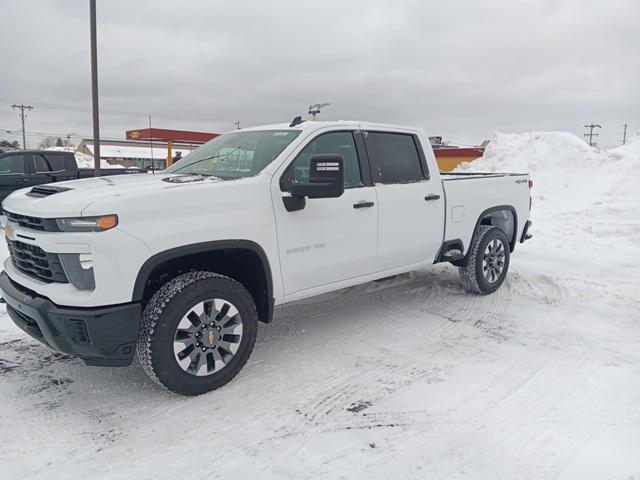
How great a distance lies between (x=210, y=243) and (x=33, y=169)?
10.1 meters

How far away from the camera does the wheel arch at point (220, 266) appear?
3.23 metres

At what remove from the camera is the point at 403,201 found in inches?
189

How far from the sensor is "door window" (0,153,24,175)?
37.1ft

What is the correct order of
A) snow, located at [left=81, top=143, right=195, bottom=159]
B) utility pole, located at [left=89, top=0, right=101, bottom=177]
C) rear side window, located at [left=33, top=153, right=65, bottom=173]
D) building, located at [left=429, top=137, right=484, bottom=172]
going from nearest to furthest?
rear side window, located at [left=33, top=153, right=65, bottom=173], utility pole, located at [left=89, top=0, right=101, bottom=177], building, located at [left=429, top=137, right=484, bottom=172], snow, located at [left=81, top=143, right=195, bottom=159]

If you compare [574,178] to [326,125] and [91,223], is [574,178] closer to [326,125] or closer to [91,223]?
[326,125]

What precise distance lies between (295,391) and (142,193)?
5.62 feet

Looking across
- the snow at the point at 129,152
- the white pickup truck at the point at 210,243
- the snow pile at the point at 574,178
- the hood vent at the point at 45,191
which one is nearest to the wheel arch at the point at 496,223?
the white pickup truck at the point at 210,243

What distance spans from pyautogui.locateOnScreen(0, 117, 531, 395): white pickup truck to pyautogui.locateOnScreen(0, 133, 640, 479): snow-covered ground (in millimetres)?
455

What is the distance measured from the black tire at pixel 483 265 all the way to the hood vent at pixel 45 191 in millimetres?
4264

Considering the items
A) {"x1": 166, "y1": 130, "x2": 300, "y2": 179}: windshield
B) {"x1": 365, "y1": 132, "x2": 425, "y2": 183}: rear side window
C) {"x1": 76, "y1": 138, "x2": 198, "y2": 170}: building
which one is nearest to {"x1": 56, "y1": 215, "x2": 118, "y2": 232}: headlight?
{"x1": 166, "y1": 130, "x2": 300, "y2": 179}: windshield

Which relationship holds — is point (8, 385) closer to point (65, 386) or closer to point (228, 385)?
point (65, 386)

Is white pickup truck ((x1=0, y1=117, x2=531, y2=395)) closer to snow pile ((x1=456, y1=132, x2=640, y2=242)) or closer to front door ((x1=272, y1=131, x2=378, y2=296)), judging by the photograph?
front door ((x1=272, y1=131, x2=378, y2=296))

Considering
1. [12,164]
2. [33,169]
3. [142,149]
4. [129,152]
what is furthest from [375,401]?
[142,149]

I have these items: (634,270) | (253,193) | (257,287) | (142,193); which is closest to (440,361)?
(257,287)
